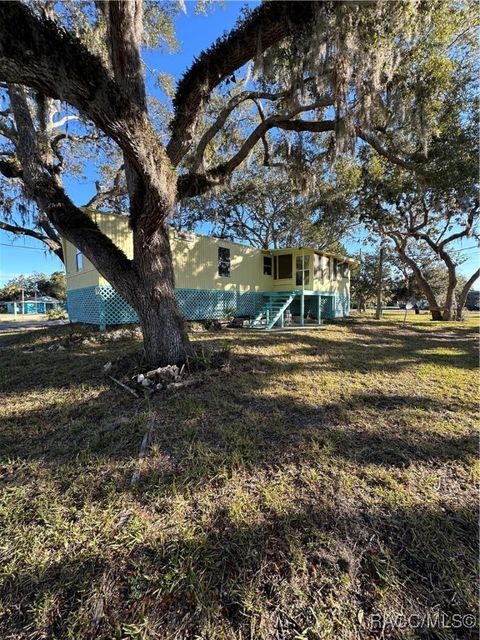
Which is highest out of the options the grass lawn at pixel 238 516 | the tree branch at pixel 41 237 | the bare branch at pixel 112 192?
the bare branch at pixel 112 192

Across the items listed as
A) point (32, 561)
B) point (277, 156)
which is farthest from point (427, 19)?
point (32, 561)

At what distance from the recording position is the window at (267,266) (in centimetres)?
1398

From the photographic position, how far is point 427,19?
15.8ft

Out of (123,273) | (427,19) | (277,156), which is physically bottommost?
(123,273)

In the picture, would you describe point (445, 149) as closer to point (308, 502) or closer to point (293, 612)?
point (308, 502)

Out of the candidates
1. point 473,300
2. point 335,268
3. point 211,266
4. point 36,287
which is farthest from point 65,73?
point 473,300

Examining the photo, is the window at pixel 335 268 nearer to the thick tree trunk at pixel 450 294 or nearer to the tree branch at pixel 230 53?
the thick tree trunk at pixel 450 294

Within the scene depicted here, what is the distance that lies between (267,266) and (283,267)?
0.81m

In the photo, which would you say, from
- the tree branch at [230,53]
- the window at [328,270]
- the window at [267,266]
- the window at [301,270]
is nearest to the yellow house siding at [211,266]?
the window at [267,266]

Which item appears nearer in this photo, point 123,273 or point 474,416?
point 474,416

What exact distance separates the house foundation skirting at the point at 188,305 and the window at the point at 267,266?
1.13 metres

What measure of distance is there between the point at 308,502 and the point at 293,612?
647mm

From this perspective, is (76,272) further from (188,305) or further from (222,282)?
(222,282)

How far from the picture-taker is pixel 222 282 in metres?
11.9
